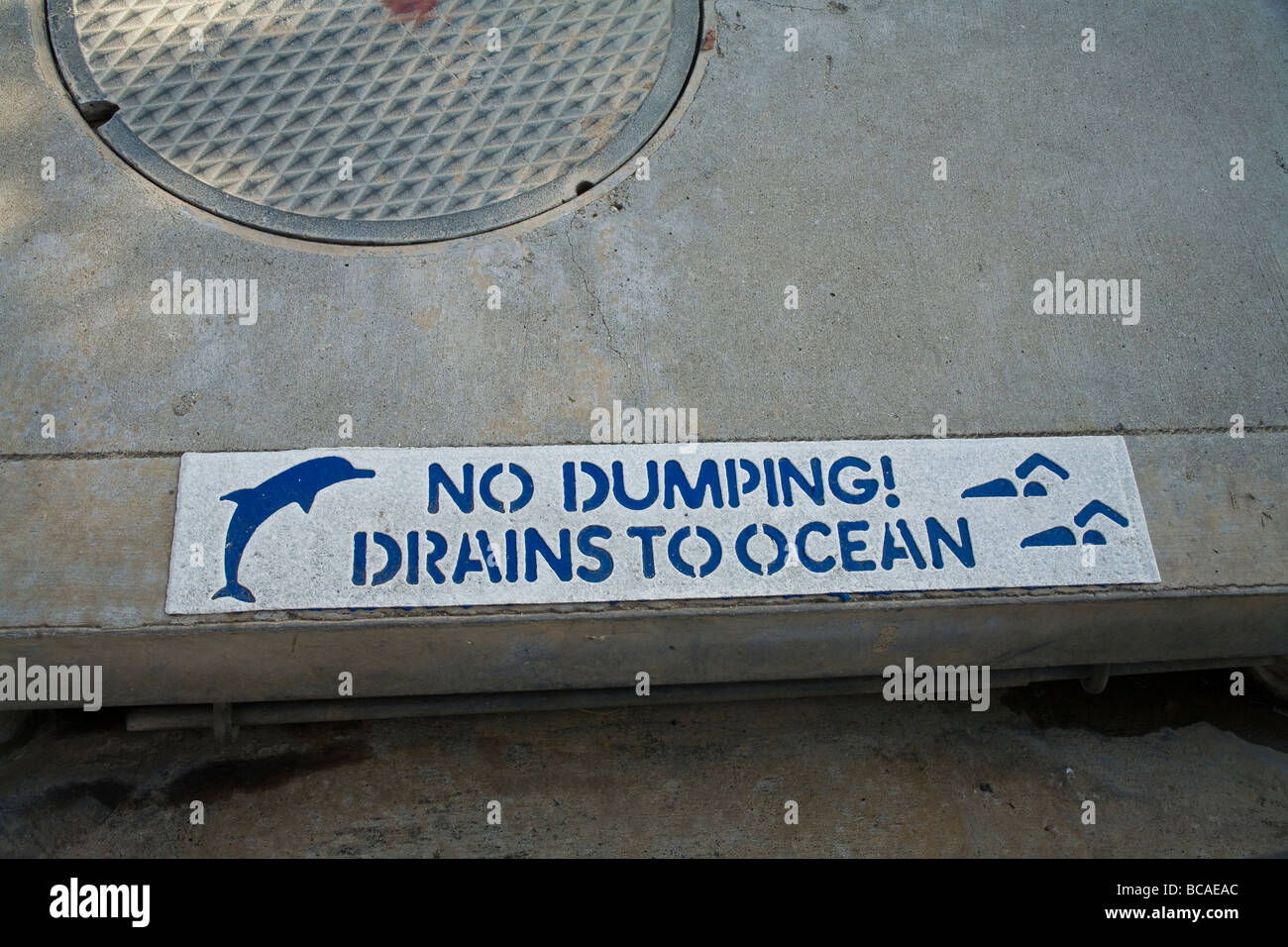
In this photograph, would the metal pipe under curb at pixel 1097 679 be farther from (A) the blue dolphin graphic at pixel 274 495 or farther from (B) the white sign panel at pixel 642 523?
(A) the blue dolphin graphic at pixel 274 495

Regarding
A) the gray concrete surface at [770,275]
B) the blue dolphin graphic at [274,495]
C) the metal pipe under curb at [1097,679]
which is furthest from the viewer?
the metal pipe under curb at [1097,679]

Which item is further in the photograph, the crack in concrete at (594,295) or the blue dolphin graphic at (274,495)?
the crack in concrete at (594,295)

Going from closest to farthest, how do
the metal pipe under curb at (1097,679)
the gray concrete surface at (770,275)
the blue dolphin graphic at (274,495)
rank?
the blue dolphin graphic at (274,495), the gray concrete surface at (770,275), the metal pipe under curb at (1097,679)

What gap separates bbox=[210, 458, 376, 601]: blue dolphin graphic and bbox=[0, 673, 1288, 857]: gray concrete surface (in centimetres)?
81

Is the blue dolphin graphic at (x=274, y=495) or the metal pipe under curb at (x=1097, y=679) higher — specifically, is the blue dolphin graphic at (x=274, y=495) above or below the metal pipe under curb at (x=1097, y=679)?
above

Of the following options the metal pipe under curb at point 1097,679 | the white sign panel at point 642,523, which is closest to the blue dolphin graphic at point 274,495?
the white sign panel at point 642,523

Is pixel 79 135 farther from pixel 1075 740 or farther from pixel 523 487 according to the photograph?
pixel 1075 740

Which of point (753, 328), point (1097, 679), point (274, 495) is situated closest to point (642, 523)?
point (753, 328)

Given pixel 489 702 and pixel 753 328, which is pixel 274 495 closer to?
pixel 489 702

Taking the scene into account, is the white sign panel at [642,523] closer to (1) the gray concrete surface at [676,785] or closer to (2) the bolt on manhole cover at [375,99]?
(1) the gray concrete surface at [676,785]

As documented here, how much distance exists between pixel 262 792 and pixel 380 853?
1.44ft

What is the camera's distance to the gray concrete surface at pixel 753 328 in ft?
9.12

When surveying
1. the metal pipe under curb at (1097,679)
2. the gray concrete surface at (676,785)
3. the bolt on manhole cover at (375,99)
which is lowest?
the gray concrete surface at (676,785)
